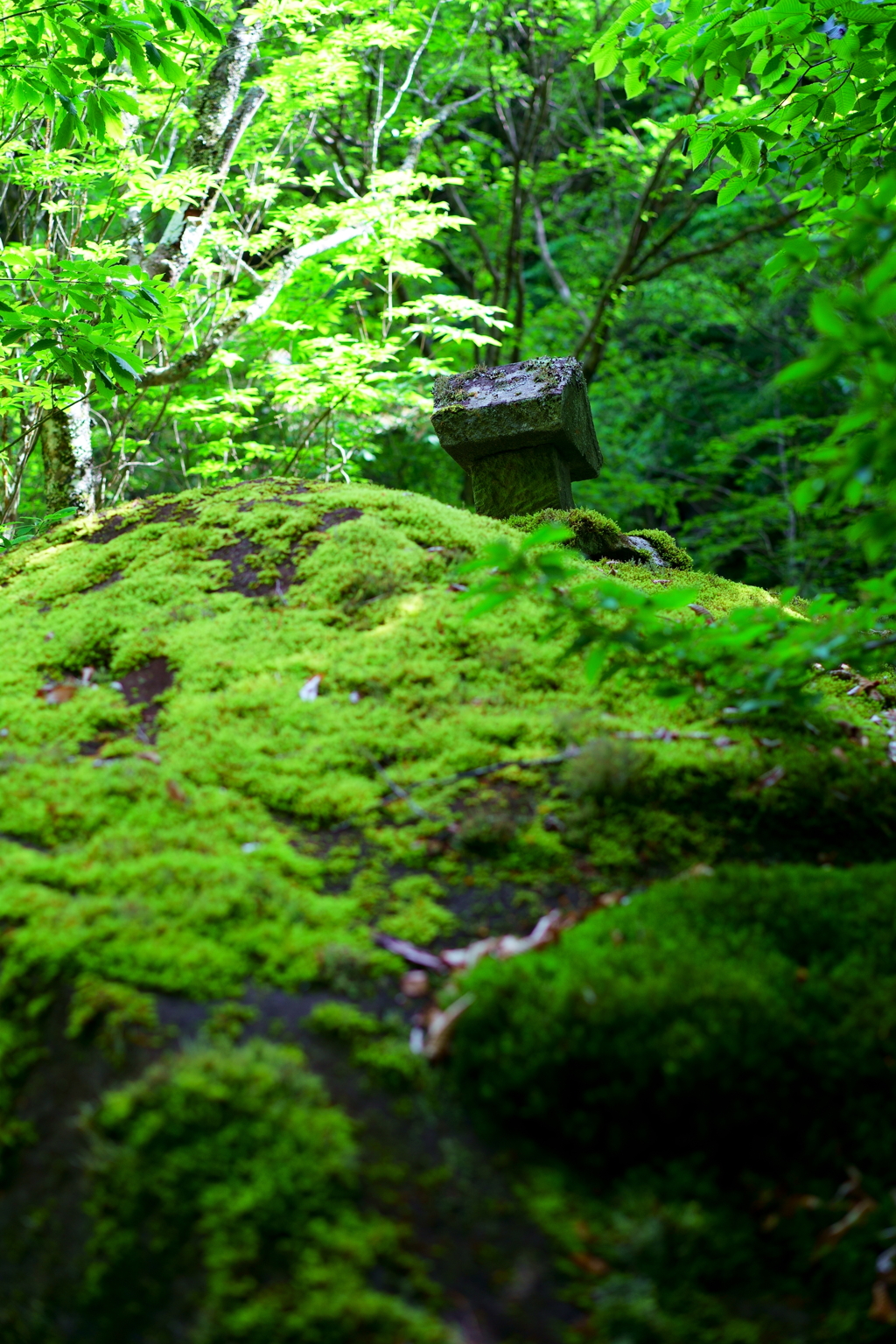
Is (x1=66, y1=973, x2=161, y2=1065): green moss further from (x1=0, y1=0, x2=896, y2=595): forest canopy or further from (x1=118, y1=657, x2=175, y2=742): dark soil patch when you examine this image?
(x1=0, y1=0, x2=896, y2=595): forest canopy

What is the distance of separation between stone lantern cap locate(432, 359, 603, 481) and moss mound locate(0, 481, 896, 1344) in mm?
2182

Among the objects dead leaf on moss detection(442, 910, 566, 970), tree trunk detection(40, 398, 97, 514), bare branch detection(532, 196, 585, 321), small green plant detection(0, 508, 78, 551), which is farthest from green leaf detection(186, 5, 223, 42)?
bare branch detection(532, 196, 585, 321)

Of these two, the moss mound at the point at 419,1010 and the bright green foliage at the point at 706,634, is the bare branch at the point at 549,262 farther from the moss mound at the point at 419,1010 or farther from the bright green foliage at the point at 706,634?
the bright green foliage at the point at 706,634

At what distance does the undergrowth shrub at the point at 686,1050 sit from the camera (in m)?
1.55

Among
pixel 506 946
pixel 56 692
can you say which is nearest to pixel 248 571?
pixel 56 692

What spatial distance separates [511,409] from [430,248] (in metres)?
9.77

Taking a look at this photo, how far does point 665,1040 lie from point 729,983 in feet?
0.68

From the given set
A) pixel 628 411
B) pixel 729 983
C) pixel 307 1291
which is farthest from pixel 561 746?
pixel 628 411

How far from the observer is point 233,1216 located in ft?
4.30

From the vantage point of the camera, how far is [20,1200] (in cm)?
142

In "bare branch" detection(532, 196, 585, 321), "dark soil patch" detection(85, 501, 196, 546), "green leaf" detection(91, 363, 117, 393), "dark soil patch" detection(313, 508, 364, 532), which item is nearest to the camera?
"dark soil patch" detection(313, 508, 364, 532)

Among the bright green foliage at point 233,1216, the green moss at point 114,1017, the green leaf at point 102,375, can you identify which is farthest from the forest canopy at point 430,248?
the green moss at point 114,1017

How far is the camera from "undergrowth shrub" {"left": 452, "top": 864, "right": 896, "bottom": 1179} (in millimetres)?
1546

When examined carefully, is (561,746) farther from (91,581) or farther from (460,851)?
(91,581)
